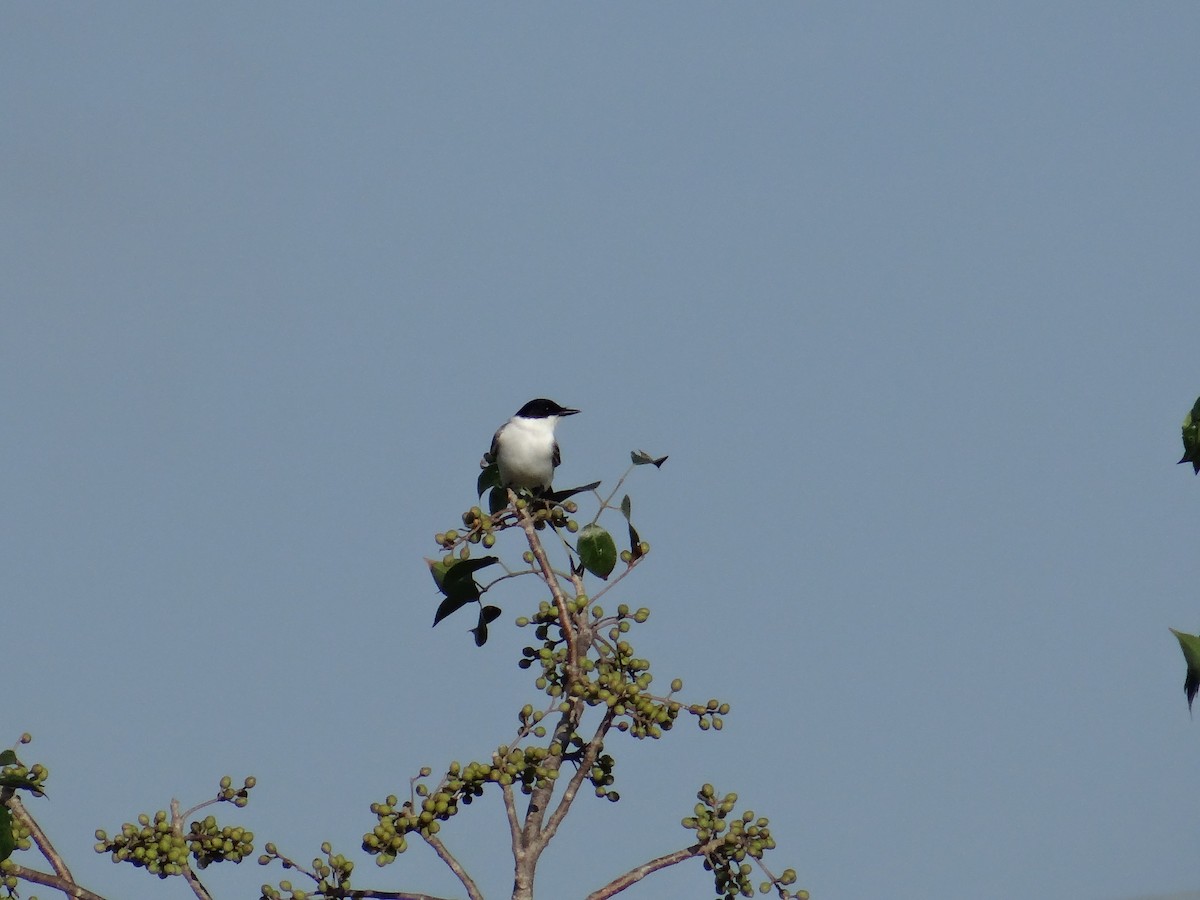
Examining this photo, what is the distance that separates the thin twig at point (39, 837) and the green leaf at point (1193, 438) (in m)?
3.92

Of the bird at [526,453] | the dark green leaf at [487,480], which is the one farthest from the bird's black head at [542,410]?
the dark green leaf at [487,480]

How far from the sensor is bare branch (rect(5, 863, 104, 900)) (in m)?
4.90

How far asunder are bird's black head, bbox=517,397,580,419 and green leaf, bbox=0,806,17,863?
8417mm

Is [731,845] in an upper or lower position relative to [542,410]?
lower

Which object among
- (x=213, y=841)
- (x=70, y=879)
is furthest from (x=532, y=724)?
(x=70, y=879)

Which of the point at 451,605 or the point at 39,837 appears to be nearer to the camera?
the point at 39,837

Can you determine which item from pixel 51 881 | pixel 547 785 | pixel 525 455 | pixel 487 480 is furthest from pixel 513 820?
pixel 525 455

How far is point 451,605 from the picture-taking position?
6.26 meters

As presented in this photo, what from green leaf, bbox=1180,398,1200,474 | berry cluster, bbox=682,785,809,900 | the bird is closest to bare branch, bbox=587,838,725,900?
berry cluster, bbox=682,785,809,900

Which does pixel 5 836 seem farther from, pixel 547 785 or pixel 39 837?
pixel 547 785

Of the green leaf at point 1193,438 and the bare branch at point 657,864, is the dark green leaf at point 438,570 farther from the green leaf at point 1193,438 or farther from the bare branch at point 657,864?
the green leaf at point 1193,438

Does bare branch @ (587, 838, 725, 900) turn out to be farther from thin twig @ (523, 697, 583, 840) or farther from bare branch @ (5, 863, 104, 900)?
bare branch @ (5, 863, 104, 900)

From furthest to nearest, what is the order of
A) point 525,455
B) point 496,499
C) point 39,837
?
point 525,455, point 496,499, point 39,837

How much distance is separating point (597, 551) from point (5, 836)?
2.41 meters
